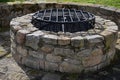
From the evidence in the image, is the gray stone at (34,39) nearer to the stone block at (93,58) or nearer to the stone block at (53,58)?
the stone block at (53,58)

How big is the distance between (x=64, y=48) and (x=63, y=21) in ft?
2.06

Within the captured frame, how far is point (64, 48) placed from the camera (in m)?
4.07

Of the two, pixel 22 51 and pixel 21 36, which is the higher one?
pixel 21 36

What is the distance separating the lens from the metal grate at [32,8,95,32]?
4418 millimetres

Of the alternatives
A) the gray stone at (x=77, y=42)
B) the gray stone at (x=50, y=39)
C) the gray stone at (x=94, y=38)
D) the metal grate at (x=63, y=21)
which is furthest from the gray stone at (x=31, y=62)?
the gray stone at (x=94, y=38)

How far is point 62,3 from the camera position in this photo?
264 inches

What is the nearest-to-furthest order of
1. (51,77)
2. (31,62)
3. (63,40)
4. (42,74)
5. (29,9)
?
(63,40)
(51,77)
(42,74)
(31,62)
(29,9)

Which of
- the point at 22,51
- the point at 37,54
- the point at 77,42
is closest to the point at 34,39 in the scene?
the point at 37,54

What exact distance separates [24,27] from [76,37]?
1.09m

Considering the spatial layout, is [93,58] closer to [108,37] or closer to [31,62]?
[108,37]

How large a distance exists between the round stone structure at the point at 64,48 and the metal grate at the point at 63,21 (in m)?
0.14

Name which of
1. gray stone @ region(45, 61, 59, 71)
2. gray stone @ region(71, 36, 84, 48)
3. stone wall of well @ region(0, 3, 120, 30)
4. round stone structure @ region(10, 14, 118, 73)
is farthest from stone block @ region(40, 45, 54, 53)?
stone wall of well @ region(0, 3, 120, 30)

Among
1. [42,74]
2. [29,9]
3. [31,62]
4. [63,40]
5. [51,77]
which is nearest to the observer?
[63,40]

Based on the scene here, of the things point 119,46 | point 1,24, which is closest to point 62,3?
point 1,24
